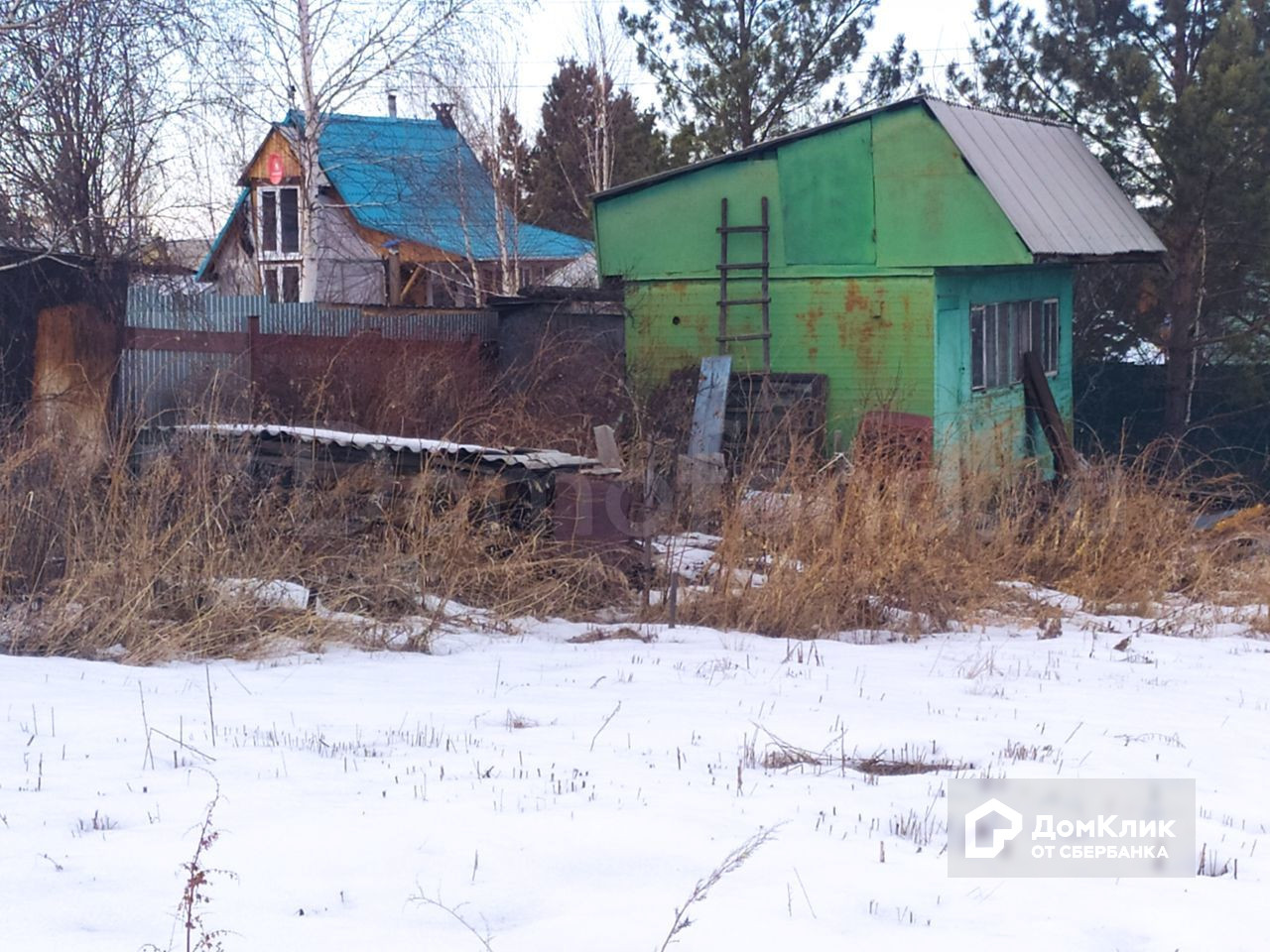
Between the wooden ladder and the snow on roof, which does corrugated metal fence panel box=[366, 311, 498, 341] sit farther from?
the snow on roof

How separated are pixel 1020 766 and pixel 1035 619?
403 centimetres

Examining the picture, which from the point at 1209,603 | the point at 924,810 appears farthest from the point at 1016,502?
the point at 924,810

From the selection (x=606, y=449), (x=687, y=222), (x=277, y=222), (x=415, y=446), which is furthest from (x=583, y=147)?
Result: (x=415, y=446)

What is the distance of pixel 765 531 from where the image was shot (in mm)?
8789

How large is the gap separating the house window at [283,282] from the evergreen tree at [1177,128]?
14.1 meters

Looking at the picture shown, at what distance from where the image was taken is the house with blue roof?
25.2m

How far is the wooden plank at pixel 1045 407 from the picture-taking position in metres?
17.4

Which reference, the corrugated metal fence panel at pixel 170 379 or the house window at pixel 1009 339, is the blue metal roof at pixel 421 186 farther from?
the house window at pixel 1009 339

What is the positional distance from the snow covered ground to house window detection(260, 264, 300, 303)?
2316cm

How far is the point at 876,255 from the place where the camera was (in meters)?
16.0

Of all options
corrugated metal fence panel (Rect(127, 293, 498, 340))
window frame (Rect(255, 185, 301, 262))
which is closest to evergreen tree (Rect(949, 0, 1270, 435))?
corrugated metal fence panel (Rect(127, 293, 498, 340))

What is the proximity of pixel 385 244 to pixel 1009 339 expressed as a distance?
1460 centimetres

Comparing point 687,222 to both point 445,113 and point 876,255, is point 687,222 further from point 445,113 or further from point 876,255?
point 445,113

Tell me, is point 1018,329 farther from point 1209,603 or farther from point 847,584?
point 847,584
